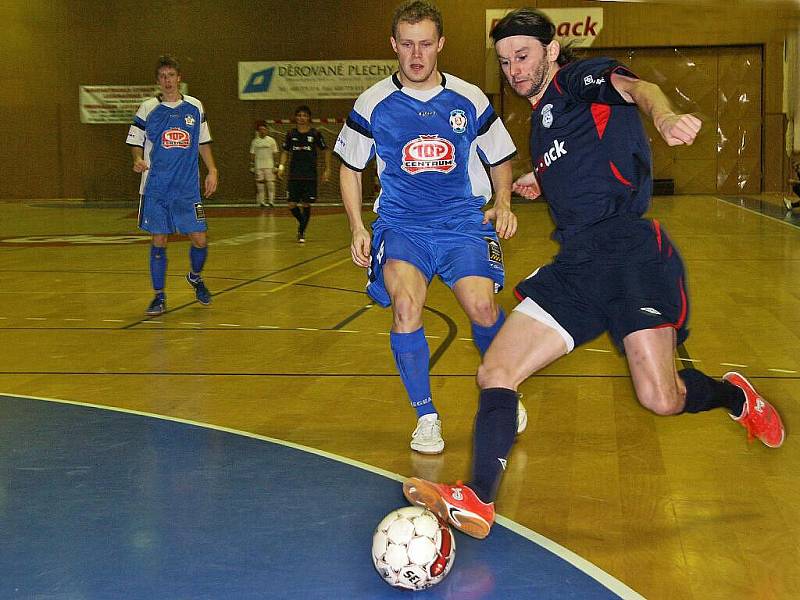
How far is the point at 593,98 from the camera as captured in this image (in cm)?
313

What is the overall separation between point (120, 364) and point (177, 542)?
316 cm

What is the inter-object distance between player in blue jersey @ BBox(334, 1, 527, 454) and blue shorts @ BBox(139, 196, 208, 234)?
3950 mm

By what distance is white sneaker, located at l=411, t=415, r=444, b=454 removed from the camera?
4109mm

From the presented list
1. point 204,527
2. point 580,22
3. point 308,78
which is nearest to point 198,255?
point 204,527

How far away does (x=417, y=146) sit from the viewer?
431 centimetres

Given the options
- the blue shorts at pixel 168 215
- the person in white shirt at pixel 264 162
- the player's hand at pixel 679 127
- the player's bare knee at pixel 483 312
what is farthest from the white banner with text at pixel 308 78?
the player's hand at pixel 679 127

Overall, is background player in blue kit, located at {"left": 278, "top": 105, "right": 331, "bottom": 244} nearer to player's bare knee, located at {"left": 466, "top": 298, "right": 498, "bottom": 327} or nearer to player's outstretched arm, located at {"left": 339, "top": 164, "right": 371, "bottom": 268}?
player's outstretched arm, located at {"left": 339, "top": 164, "right": 371, "bottom": 268}

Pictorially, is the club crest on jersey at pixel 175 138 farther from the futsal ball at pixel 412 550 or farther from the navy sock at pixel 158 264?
the futsal ball at pixel 412 550

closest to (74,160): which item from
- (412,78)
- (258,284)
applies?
(258,284)

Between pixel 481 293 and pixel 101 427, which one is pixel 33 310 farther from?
pixel 481 293

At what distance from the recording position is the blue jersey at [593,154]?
10.8ft

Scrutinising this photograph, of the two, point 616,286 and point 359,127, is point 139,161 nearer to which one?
point 359,127

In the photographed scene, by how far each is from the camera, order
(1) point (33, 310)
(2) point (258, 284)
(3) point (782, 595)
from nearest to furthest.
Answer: (3) point (782, 595)
(1) point (33, 310)
(2) point (258, 284)

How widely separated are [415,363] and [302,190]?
10.6 meters
